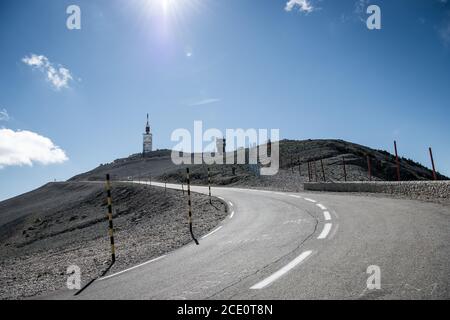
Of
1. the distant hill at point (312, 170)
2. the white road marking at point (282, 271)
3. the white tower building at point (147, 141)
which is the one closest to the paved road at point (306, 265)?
the white road marking at point (282, 271)

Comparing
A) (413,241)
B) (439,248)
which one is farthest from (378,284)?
(413,241)

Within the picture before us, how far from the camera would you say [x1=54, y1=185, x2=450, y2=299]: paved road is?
4082mm

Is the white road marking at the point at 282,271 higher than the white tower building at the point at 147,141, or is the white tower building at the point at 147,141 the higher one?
the white tower building at the point at 147,141

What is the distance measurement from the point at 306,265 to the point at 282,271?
463 millimetres

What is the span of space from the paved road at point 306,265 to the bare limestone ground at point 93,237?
168 cm

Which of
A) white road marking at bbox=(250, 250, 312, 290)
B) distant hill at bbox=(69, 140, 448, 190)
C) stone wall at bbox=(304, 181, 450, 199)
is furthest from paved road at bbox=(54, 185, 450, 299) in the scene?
distant hill at bbox=(69, 140, 448, 190)

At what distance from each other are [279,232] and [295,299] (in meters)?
4.91

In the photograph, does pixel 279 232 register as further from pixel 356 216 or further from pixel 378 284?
pixel 378 284

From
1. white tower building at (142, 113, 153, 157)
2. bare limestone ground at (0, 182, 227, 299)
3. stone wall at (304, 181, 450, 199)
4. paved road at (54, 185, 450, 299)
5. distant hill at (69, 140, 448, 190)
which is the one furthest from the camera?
white tower building at (142, 113, 153, 157)

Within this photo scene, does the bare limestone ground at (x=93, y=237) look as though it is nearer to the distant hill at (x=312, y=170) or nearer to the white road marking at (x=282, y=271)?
the white road marking at (x=282, y=271)

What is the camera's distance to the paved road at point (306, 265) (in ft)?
13.4

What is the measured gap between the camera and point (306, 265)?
5188 millimetres

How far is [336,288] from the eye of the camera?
4027 mm

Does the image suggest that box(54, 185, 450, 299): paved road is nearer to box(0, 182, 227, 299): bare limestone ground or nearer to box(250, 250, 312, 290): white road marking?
box(250, 250, 312, 290): white road marking
